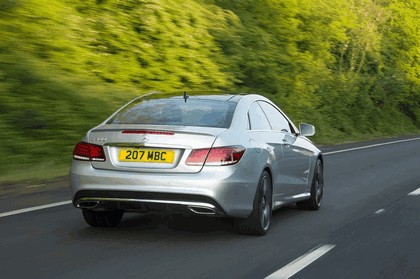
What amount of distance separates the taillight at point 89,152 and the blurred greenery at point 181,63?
16.6 ft

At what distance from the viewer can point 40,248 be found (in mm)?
6902

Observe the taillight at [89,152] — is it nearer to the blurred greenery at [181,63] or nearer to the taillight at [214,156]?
the taillight at [214,156]

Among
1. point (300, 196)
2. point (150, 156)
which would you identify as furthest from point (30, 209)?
point (300, 196)

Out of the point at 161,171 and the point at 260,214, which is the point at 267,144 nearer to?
the point at 260,214

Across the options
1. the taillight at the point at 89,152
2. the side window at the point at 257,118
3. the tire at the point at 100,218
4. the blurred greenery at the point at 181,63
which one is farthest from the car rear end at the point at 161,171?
the blurred greenery at the point at 181,63

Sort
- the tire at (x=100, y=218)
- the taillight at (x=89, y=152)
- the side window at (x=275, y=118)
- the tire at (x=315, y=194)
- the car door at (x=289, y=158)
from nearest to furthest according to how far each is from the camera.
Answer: the taillight at (x=89, y=152) → the tire at (x=100, y=218) → the car door at (x=289, y=158) → the side window at (x=275, y=118) → the tire at (x=315, y=194)

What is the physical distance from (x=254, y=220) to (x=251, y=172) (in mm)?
496

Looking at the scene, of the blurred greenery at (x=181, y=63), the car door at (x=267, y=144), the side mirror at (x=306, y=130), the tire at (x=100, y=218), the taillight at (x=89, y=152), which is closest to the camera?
the taillight at (x=89, y=152)

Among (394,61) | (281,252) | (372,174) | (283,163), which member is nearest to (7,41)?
(372,174)

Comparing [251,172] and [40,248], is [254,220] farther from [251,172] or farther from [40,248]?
[40,248]

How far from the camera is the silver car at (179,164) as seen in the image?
23.3ft

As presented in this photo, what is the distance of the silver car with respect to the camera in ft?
23.3

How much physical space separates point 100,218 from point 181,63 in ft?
50.1

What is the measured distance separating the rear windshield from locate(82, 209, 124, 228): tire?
36.0 inches
